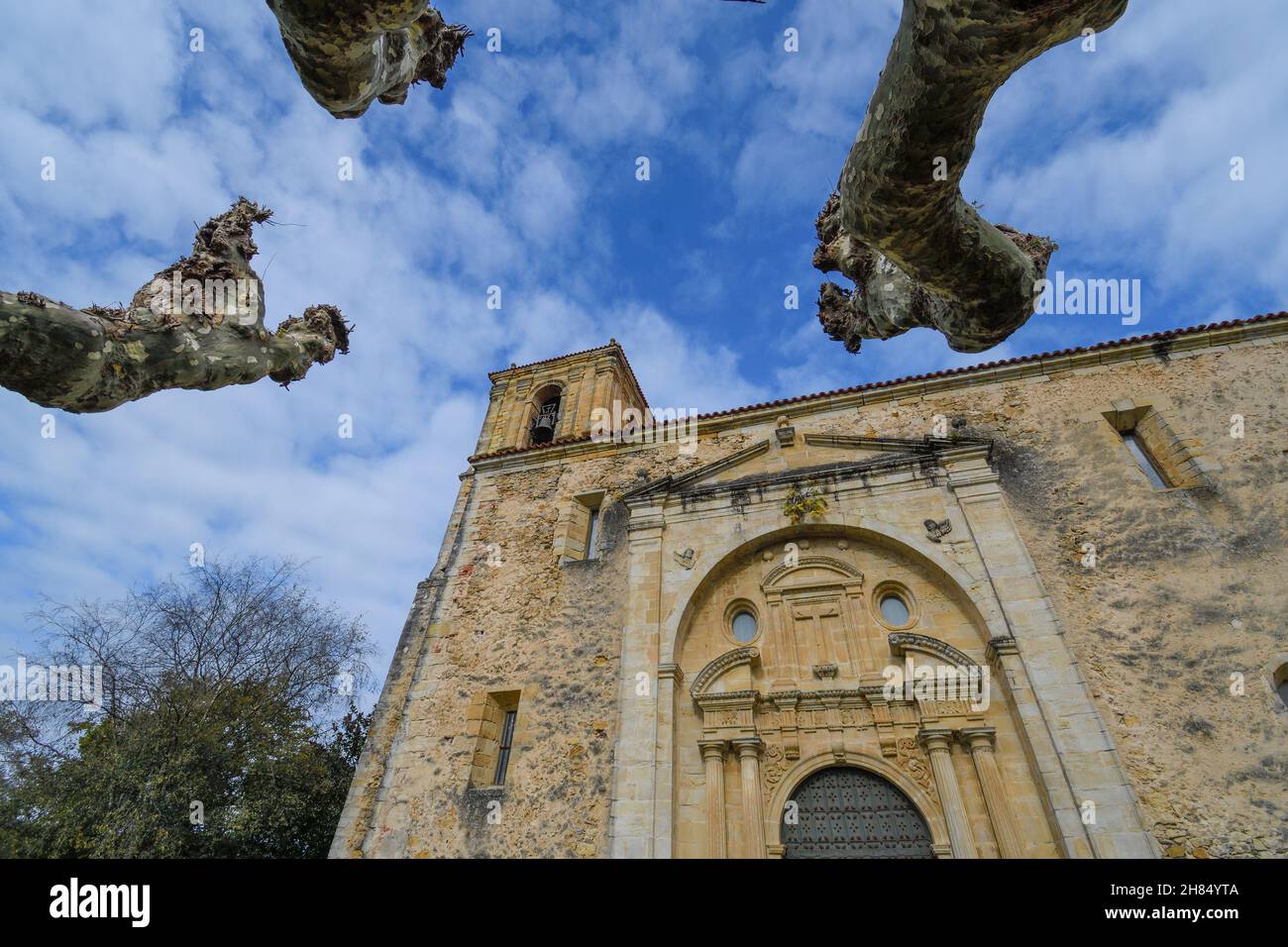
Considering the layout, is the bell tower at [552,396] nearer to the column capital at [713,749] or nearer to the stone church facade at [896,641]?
the stone church facade at [896,641]

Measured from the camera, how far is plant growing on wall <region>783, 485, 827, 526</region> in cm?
923

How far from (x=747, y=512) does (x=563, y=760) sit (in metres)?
4.55

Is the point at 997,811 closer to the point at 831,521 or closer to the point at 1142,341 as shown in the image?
the point at 831,521

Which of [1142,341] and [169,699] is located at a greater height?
[1142,341]

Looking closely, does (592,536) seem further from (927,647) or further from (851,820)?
(851,820)

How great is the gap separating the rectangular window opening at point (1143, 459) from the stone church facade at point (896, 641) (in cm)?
4

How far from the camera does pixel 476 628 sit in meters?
9.91

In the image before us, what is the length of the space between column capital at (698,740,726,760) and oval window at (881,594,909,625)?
2.87m

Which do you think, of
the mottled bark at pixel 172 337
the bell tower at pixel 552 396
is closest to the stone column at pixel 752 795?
the mottled bark at pixel 172 337

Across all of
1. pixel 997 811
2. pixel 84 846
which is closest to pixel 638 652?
pixel 997 811

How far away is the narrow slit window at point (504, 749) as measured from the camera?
849 centimetres

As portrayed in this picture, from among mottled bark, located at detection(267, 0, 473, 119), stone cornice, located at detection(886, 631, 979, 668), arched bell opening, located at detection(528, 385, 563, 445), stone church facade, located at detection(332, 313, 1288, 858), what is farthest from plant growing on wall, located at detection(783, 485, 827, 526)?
mottled bark, located at detection(267, 0, 473, 119)

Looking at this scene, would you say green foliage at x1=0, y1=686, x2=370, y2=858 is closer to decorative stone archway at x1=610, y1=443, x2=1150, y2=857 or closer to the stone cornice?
decorative stone archway at x1=610, y1=443, x2=1150, y2=857

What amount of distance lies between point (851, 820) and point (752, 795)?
3.85ft
